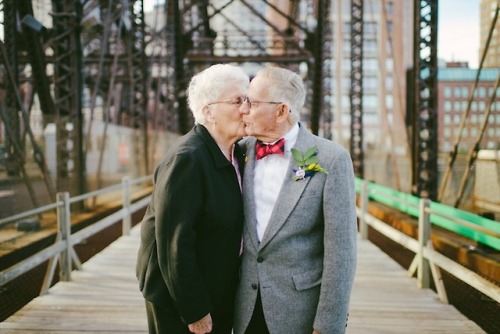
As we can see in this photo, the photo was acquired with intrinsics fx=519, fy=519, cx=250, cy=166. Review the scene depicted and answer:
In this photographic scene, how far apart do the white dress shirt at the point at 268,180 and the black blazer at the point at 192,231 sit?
0.09 metres

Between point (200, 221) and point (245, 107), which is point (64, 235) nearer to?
point (200, 221)

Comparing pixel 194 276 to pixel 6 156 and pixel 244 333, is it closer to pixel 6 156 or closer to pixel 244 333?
pixel 244 333

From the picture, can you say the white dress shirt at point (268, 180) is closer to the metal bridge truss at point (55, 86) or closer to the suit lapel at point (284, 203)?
the suit lapel at point (284, 203)

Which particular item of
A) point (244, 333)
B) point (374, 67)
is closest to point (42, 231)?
point (244, 333)

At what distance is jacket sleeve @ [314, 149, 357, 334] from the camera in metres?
2.13

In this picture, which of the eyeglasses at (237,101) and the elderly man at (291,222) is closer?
the elderly man at (291,222)

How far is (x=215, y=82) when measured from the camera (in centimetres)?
230

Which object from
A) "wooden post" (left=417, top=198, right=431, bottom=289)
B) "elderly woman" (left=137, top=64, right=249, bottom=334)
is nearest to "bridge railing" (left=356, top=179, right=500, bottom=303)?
"wooden post" (left=417, top=198, right=431, bottom=289)

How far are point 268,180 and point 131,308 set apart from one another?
124 inches

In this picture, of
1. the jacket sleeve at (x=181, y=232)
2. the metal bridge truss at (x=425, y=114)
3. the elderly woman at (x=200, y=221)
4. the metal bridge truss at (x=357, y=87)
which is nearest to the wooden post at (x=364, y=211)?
the metal bridge truss at (x=425, y=114)

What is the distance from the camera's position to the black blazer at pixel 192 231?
2.11 metres

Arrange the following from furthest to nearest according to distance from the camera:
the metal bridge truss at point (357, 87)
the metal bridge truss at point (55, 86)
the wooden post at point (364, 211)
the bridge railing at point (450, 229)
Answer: the metal bridge truss at point (357, 87), the wooden post at point (364, 211), the metal bridge truss at point (55, 86), the bridge railing at point (450, 229)

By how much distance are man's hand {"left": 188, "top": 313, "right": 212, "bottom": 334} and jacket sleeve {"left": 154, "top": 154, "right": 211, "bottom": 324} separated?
0.05 meters

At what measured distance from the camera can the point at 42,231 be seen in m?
7.73
